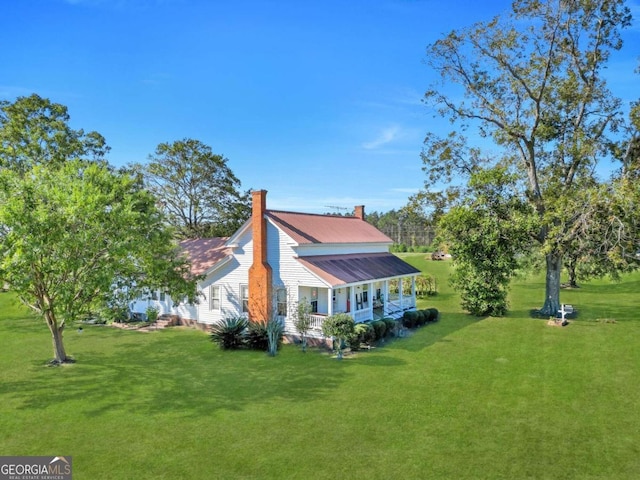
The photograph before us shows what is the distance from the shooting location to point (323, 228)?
85.6ft

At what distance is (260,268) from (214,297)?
442 cm

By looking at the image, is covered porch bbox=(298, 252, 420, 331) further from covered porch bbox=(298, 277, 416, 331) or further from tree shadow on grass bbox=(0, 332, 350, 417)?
tree shadow on grass bbox=(0, 332, 350, 417)

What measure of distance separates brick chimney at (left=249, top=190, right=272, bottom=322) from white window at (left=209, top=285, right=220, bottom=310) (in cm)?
301

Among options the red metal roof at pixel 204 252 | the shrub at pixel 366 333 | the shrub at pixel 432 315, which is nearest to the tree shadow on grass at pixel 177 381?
the shrub at pixel 366 333

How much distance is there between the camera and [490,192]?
26672mm

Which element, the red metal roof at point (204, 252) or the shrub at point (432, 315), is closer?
the red metal roof at point (204, 252)

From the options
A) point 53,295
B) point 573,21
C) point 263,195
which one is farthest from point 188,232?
point 573,21

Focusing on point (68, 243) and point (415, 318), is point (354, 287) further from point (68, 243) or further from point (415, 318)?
point (68, 243)

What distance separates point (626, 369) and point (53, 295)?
21658 millimetres

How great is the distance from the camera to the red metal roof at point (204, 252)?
26062 mm

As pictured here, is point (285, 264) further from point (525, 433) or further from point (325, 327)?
point (525, 433)

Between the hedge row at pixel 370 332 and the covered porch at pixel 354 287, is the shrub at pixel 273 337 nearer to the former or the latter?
the covered porch at pixel 354 287

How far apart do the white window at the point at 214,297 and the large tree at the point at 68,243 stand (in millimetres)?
6294

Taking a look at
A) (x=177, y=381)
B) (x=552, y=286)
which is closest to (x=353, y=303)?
(x=177, y=381)
